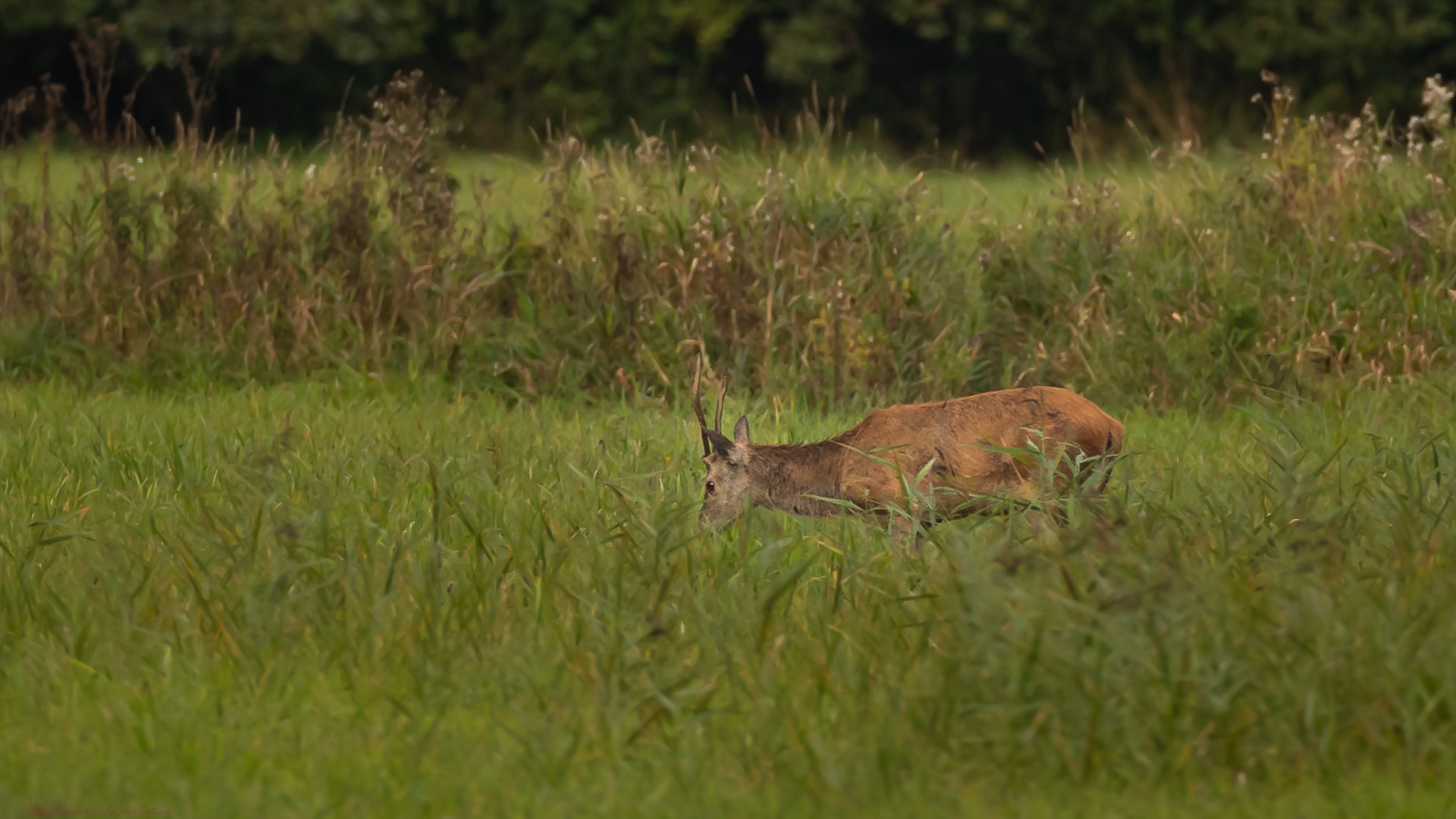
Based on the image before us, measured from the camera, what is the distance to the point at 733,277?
780 centimetres

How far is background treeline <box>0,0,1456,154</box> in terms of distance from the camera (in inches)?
864

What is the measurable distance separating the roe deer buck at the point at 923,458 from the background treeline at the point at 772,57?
684 inches

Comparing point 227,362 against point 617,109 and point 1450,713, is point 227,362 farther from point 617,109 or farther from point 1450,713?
point 617,109

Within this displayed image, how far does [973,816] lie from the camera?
293cm

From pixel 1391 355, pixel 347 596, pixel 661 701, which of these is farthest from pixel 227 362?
pixel 1391 355

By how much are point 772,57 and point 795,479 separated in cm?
1844

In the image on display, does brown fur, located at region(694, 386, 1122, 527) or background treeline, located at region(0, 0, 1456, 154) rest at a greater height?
brown fur, located at region(694, 386, 1122, 527)

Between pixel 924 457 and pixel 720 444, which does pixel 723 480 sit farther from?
pixel 924 457

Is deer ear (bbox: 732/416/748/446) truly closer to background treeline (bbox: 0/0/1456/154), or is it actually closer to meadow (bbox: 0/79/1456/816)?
meadow (bbox: 0/79/1456/816)

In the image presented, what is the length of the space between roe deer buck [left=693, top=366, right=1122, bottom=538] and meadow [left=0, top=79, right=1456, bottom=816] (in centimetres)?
13

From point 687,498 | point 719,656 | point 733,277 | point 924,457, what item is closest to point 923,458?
point 924,457

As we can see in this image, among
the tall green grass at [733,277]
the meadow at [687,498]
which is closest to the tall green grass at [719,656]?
the meadow at [687,498]

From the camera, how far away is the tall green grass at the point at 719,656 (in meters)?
3.10

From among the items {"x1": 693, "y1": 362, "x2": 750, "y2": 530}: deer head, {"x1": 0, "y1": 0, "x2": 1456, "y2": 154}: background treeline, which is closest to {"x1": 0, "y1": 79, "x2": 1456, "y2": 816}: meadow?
{"x1": 693, "y1": 362, "x2": 750, "y2": 530}: deer head
